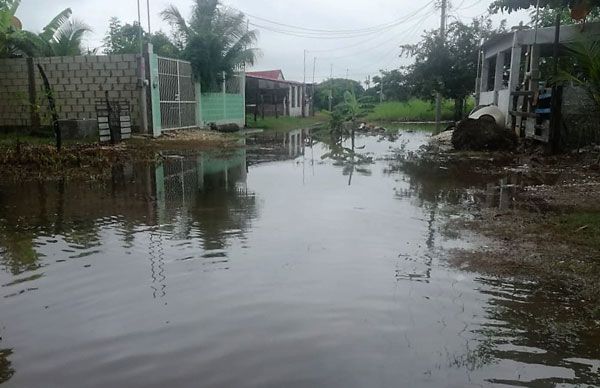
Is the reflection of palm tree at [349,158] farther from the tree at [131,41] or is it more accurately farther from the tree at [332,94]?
the tree at [332,94]

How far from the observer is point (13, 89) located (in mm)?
18516

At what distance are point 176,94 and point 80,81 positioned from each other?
3.81 metres

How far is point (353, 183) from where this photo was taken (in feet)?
32.5

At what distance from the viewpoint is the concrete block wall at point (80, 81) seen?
17844 mm

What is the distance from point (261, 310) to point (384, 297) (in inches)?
40.2

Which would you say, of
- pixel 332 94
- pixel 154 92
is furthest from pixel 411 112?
pixel 154 92

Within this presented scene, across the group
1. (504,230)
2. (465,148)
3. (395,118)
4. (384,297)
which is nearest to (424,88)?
(395,118)

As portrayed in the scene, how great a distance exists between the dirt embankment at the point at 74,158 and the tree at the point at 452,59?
17847 mm

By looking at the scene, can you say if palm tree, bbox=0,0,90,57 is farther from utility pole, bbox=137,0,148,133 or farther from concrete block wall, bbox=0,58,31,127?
utility pole, bbox=137,0,148,133

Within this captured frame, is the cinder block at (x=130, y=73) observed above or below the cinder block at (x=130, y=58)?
below

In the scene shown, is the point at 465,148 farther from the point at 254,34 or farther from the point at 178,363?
the point at 178,363

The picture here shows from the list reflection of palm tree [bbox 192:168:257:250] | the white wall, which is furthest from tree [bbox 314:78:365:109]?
reflection of palm tree [bbox 192:168:257:250]

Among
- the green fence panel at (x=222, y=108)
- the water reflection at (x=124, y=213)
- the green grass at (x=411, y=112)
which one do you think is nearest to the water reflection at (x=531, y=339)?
the water reflection at (x=124, y=213)

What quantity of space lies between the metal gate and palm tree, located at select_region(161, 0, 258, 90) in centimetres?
84
